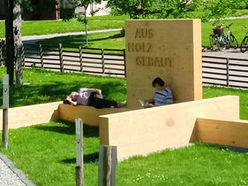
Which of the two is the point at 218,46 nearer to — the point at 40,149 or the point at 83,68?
the point at 83,68

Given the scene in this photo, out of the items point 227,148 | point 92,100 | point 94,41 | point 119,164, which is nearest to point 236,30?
point 94,41

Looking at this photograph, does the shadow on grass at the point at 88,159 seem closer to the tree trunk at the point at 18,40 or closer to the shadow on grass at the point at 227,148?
the shadow on grass at the point at 227,148

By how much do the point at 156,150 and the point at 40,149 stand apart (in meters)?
2.35

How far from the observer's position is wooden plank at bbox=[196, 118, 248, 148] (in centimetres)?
1490

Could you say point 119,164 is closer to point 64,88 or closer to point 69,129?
point 69,129

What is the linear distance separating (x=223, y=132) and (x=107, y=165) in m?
6.99

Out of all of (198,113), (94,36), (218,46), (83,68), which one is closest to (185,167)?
(198,113)

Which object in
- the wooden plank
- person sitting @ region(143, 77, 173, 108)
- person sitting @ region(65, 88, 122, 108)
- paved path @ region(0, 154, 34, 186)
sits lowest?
paved path @ region(0, 154, 34, 186)

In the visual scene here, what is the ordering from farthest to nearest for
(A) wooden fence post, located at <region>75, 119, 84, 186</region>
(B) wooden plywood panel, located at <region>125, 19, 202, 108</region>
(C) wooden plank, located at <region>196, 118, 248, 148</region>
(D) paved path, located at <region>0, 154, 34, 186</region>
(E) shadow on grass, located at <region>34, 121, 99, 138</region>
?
1. (E) shadow on grass, located at <region>34, 121, 99, 138</region>
2. (B) wooden plywood panel, located at <region>125, 19, 202, 108</region>
3. (C) wooden plank, located at <region>196, 118, 248, 148</region>
4. (D) paved path, located at <region>0, 154, 34, 186</region>
5. (A) wooden fence post, located at <region>75, 119, 84, 186</region>

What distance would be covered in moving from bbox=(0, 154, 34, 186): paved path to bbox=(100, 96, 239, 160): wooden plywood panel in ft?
5.44

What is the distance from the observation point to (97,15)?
65.2m

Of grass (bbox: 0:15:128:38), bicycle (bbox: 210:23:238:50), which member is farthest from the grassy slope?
bicycle (bbox: 210:23:238:50)

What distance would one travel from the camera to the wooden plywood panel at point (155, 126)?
14.1 metres

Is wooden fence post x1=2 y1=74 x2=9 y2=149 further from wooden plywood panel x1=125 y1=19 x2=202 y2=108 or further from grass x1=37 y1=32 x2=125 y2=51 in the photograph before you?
grass x1=37 y1=32 x2=125 y2=51
